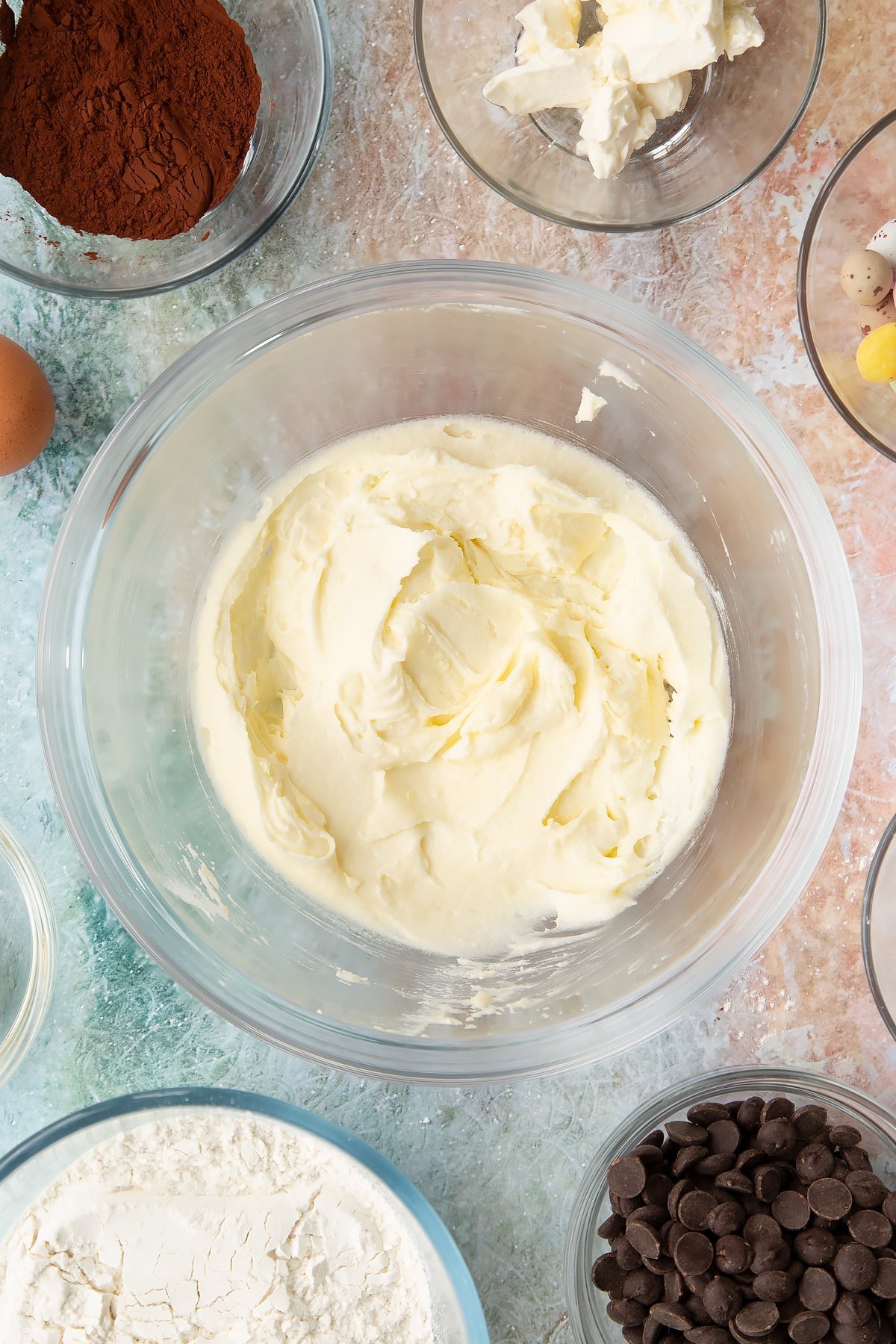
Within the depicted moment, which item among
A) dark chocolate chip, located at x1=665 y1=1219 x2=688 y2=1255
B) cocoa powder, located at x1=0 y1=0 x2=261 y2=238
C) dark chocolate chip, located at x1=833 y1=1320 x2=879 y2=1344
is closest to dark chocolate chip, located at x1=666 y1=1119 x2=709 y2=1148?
dark chocolate chip, located at x1=665 y1=1219 x2=688 y2=1255

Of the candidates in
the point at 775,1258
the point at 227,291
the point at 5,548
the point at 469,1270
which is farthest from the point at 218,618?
the point at 775,1258

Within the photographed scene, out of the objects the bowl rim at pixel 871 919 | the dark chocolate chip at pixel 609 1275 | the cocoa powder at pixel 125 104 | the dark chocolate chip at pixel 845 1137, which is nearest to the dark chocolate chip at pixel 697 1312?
the dark chocolate chip at pixel 609 1275

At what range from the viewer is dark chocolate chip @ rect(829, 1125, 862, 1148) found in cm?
154

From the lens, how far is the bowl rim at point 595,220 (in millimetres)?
1534

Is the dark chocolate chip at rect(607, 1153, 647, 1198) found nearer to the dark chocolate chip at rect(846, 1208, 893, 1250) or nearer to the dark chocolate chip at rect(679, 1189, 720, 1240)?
the dark chocolate chip at rect(679, 1189, 720, 1240)

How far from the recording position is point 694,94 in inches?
64.7

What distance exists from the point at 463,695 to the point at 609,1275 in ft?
3.21

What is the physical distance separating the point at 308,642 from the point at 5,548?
60 cm

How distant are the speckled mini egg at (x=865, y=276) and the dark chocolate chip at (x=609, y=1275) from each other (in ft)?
5.51

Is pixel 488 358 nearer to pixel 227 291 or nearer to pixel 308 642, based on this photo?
pixel 227 291

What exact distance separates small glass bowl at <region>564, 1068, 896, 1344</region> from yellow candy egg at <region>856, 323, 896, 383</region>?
122cm

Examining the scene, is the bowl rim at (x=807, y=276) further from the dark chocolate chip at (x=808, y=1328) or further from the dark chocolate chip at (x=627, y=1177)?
the dark chocolate chip at (x=808, y=1328)

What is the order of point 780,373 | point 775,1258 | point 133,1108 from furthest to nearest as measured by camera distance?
1. point 780,373
2. point 133,1108
3. point 775,1258

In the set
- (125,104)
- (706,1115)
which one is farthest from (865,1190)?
(125,104)
